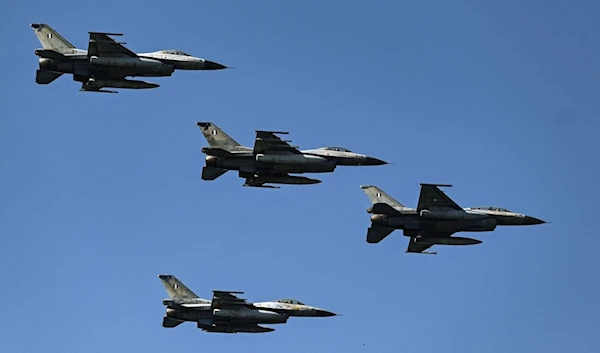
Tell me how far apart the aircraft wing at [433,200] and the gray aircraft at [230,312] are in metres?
12.4

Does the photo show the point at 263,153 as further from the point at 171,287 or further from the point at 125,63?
the point at 171,287

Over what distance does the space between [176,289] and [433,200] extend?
21.5 meters

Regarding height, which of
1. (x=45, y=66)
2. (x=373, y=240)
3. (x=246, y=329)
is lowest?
(x=246, y=329)

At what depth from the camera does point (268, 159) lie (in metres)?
77.9

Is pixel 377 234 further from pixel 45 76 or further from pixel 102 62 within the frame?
pixel 45 76

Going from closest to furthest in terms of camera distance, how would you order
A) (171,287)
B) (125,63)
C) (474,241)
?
(125,63), (474,241), (171,287)

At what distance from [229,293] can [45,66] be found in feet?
65.5

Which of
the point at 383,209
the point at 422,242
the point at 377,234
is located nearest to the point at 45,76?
the point at 383,209

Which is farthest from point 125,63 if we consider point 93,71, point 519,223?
point 519,223

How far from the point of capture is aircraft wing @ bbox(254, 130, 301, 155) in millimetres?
77750

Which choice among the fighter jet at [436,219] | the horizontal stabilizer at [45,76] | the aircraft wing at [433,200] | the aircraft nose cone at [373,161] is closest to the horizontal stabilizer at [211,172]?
the aircraft nose cone at [373,161]

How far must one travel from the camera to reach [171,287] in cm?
8906

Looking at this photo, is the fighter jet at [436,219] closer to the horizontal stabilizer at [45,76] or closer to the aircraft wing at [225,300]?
the aircraft wing at [225,300]

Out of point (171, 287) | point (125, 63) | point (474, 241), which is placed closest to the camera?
point (125, 63)
